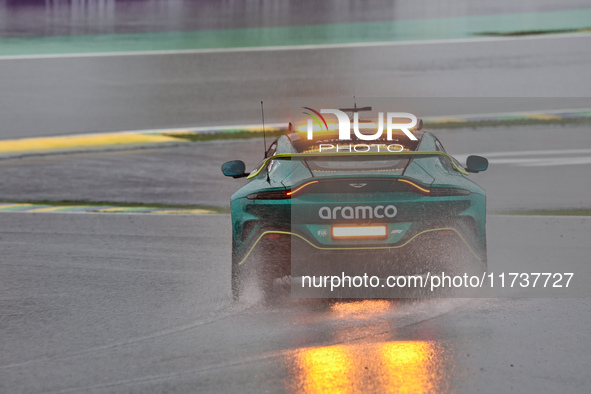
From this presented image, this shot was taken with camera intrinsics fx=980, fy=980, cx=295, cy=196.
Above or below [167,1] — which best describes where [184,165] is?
below

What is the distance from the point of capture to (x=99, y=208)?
1235 centimetres

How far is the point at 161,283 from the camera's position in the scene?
7.96 m

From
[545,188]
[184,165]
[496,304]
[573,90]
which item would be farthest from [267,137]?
[496,304]

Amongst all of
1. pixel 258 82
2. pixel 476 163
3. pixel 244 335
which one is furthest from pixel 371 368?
pixel 258 82

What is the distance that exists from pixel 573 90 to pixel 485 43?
3409 millimetres

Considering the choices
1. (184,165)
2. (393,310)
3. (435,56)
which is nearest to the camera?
(393,310)

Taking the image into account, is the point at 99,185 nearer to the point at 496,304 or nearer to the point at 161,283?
the point at 161,283

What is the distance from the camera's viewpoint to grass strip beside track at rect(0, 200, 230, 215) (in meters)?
12.1

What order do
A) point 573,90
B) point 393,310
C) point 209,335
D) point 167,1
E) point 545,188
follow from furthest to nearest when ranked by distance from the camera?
point 167,1, point 573,90, point 545,188, point 393,310, point 209,335

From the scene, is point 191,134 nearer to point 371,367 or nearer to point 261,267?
point 261,267

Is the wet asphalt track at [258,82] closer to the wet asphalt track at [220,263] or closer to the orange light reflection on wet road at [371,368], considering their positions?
the wet asphalt track at [220,263]

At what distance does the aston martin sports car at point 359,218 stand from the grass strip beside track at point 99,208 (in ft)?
16.6

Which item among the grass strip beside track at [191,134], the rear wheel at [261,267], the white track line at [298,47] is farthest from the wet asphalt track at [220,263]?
the white track line at [298,47]

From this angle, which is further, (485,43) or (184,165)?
(485,43)
